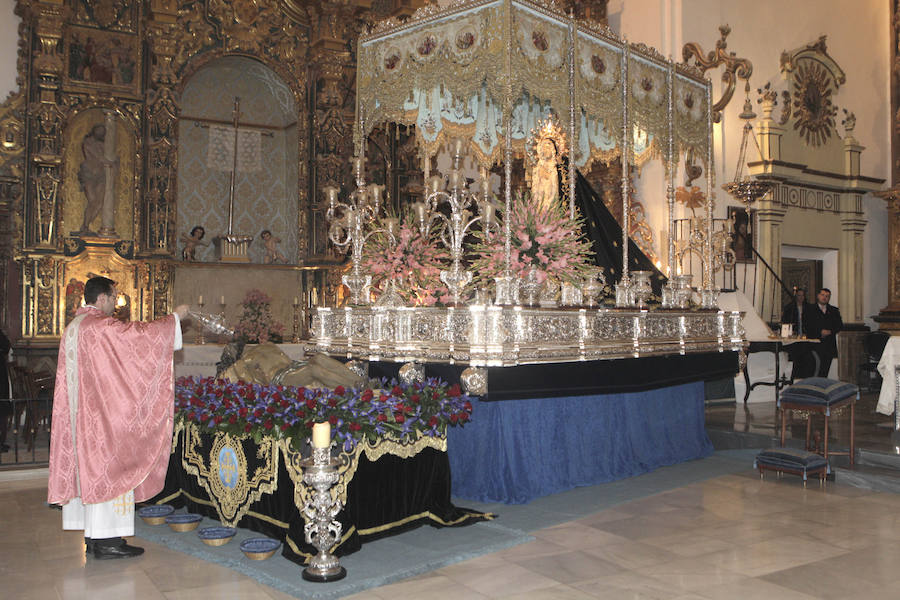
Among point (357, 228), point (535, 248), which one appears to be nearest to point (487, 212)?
point (535, 248)

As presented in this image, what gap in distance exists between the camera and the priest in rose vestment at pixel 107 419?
5438mm

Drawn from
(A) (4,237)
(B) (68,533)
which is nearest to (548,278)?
→ (B) (68,533)

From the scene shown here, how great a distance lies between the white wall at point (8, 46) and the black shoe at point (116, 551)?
8.74 metres

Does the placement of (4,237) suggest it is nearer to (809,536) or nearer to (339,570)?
(339,570)

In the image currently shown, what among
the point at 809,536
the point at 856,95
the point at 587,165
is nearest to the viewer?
the point at 809,536

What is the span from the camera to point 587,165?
9.98 m

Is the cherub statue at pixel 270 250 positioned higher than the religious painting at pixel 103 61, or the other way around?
the religious painting at pixel 103 61

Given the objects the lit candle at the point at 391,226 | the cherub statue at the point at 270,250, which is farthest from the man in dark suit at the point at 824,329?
the cherub statue at the point at 270,250

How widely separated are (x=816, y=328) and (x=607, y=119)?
7794 millimetres

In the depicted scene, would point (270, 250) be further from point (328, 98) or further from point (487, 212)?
point (487, 212)

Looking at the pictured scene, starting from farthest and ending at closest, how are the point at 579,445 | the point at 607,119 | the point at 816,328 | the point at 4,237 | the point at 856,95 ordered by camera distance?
the point at 856,95
the point at 816,328
the point at 4,237
the point at 607,119
the point at 579,445

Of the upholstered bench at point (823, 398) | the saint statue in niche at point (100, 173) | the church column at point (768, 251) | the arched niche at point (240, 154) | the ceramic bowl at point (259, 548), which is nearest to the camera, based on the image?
the ceramic bowl at point (259, 548)

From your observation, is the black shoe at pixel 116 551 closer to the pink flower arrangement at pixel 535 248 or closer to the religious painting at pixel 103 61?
the pink flower arrangement at pixel 535 248

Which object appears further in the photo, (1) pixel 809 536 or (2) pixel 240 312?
(2) pixel 240 312
